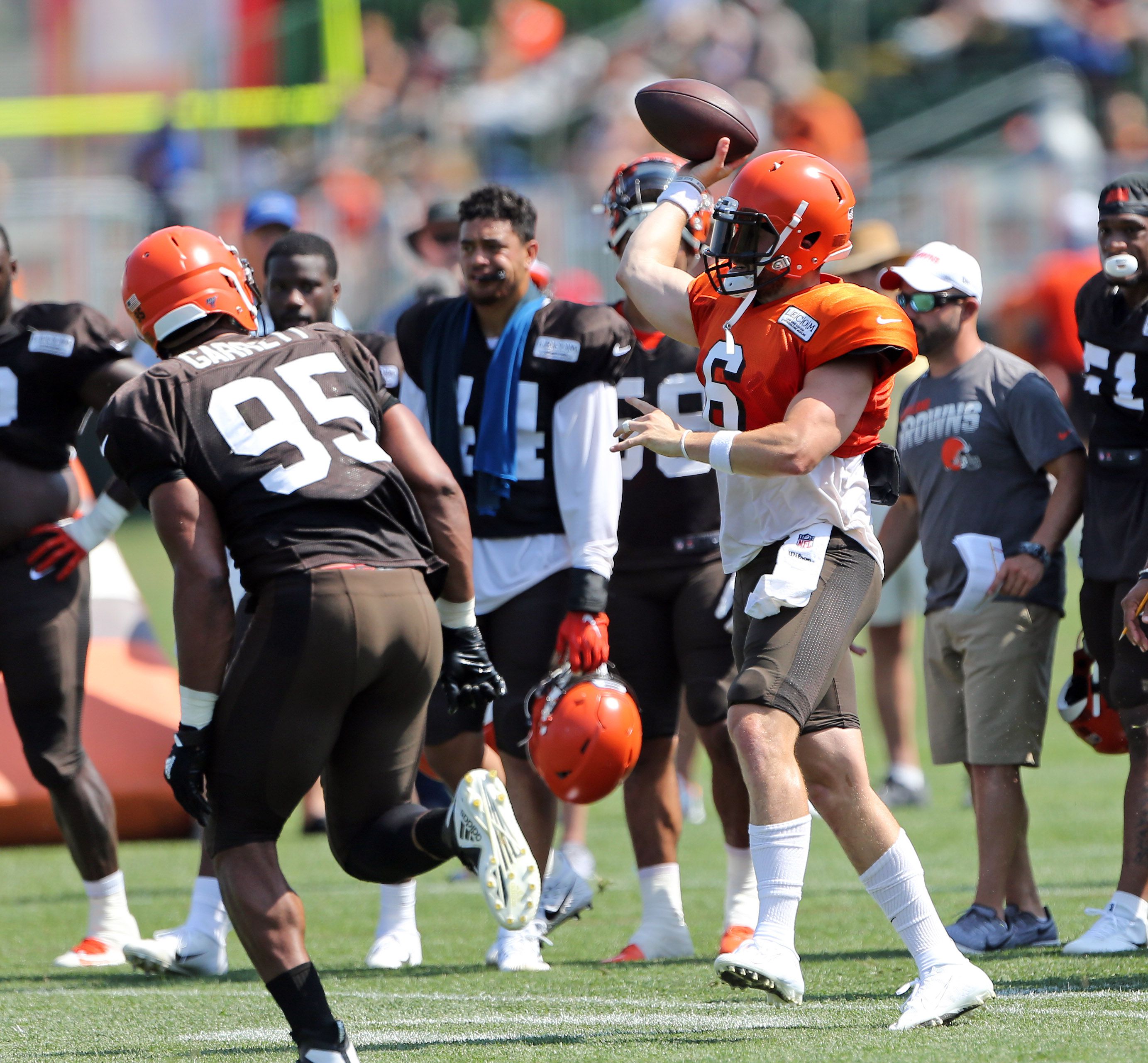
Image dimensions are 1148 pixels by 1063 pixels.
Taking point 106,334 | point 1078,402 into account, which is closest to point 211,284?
point 106,334

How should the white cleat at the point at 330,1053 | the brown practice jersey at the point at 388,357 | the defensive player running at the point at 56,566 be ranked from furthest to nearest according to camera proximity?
1. the brown practice jersey at the point at 388,357
2. the defensive player running at the point at 56,566
3. the white cleat at the point at 330,1053

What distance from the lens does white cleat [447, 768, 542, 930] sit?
3.61 meters

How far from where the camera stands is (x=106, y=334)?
219 inches

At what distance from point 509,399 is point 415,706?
1.65m

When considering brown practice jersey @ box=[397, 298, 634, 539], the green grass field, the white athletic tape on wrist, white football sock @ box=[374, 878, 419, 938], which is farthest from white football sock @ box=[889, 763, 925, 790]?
the white athletic tape on wrist

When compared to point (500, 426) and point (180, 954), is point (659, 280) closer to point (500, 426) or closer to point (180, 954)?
point (500, 426)

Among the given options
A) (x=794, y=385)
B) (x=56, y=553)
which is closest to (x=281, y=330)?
(x=56, y=553)

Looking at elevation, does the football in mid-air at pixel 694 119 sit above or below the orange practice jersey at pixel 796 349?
above

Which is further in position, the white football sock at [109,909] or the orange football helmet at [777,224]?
the white football sock at [109,909]

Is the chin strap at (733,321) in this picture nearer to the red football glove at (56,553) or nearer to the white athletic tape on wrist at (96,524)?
the white athletic tape on wrist at (96,524)

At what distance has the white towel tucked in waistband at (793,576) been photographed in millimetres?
3934

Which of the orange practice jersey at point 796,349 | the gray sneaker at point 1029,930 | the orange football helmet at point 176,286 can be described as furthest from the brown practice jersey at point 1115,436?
the orange football helmet at point 176,286

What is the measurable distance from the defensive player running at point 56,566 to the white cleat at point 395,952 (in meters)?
0.81

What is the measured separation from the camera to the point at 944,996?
12.6ft
